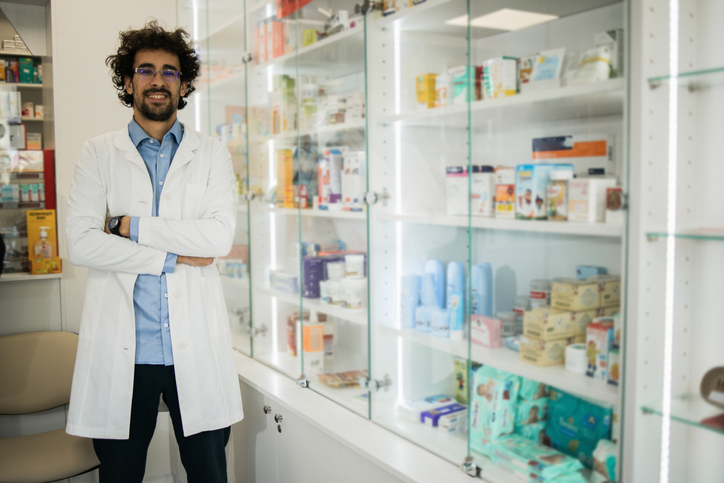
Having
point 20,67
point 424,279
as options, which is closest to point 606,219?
point 424,279

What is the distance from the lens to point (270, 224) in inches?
132

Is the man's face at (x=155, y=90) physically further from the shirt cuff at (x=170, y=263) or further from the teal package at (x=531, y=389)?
the teal package at (x=531, y=389)

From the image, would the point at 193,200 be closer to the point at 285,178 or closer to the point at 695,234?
the point at 285,178

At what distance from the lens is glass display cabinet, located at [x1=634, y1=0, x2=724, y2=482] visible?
54.9 inches

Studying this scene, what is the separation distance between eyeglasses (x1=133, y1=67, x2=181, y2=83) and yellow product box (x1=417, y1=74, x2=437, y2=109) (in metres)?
1.00

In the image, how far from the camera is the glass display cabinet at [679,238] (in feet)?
4.58

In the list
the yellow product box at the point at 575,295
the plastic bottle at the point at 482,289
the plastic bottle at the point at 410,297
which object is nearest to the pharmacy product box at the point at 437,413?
the plastic bottle at the point at 410,297

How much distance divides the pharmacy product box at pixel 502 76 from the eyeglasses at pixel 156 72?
1.28 metres

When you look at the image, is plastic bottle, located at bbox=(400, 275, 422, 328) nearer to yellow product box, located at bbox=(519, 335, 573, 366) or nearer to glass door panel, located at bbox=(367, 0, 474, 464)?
glass door panel, located at bbox=(367, 0, 474, 464)

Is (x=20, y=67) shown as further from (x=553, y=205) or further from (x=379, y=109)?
(x=553, y=205)

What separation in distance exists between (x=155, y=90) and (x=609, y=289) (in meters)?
1.84

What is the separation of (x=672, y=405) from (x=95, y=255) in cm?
193

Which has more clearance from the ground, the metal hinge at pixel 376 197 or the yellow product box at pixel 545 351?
the metal hinge at pixel 376 197

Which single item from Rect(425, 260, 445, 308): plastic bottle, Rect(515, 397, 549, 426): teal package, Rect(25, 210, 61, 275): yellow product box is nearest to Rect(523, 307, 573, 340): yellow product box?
Rect(515, 397, 549, 426): teal package
